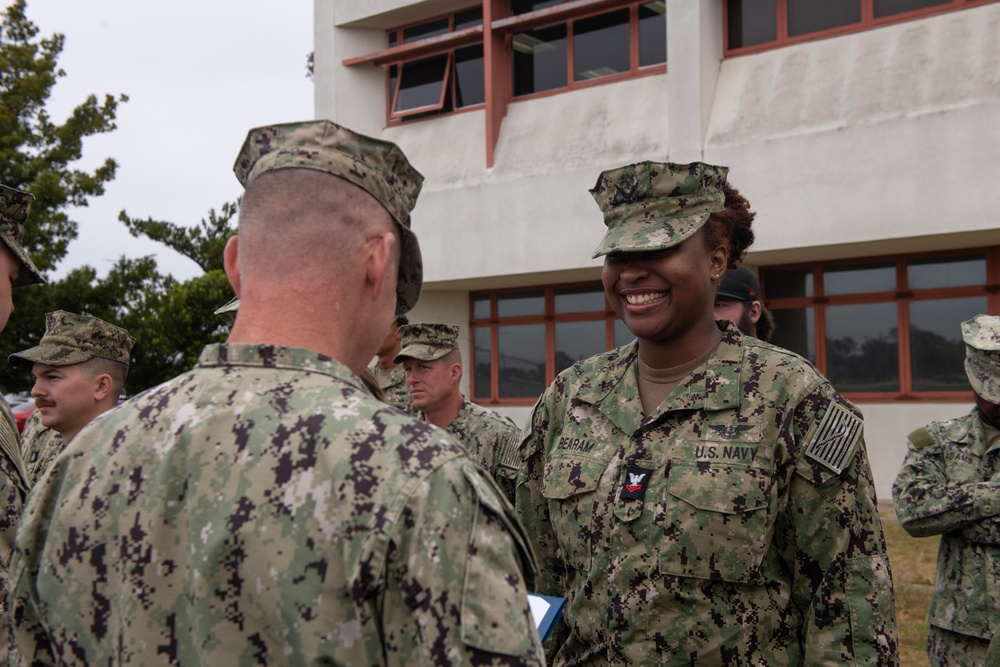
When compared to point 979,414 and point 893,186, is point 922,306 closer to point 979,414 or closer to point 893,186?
point 893,186

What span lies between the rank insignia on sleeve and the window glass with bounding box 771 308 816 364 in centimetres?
1104

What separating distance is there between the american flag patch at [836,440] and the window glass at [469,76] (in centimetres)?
1384

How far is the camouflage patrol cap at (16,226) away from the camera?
3.11 meters

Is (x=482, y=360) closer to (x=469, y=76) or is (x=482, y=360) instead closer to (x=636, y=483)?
(x=469, y=76)

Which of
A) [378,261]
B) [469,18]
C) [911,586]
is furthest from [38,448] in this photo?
[469,18]

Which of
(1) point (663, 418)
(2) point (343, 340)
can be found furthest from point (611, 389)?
(2) point (343, 340)

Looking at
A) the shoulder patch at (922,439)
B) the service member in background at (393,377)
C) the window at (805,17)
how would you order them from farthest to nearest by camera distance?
the window at (805,17) → the service member in background at (393,377) → the shoulder patch at (922,439)

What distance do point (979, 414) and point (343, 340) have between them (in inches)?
144

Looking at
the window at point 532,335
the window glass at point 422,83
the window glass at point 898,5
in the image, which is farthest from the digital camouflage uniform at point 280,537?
the window glass at point 422,83

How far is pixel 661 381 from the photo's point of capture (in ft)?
9.61

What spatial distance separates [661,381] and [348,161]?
1.59 m

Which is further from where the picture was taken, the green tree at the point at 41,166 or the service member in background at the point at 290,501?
the green tree at the point at 41,166

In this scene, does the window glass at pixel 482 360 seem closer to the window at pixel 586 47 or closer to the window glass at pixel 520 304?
the window glass at pixel 520 304

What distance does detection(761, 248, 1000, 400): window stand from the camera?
12195 mm
